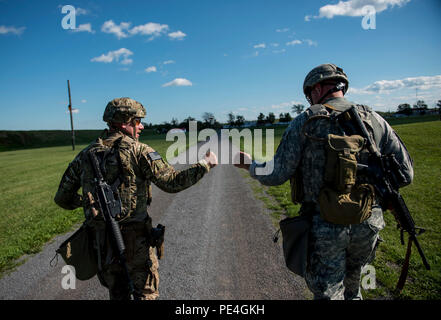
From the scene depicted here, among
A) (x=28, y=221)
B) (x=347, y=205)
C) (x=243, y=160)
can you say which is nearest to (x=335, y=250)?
(x=347, y=205)

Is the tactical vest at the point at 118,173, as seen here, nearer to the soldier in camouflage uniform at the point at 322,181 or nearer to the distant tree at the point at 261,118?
the soldier in camouflage uniform at the point at 322,181

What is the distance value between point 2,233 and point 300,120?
26.4 feet

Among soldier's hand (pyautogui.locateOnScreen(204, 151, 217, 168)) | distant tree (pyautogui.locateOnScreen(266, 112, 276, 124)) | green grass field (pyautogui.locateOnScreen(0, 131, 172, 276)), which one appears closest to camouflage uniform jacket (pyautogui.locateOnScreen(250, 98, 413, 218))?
soldier's hand (pyautogui.locateOnScreen(204, 151, 217, 168))

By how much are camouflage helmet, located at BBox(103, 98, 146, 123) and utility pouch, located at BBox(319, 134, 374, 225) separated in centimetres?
207

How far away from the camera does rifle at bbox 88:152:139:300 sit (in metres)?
2.42

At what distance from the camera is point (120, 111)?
2.69m

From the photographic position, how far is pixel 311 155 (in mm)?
2299

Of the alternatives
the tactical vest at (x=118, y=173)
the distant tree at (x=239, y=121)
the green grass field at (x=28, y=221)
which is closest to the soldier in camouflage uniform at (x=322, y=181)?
the tactical vest at (x=118, y=173)

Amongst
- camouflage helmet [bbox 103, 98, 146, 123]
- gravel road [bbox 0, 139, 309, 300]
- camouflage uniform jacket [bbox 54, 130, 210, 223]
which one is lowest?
gravel road [bbox 0, 139, 309, 300]

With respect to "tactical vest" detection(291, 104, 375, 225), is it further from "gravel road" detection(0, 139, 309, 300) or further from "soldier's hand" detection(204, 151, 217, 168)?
"gravel road" detection(0, 139, 309, 300)

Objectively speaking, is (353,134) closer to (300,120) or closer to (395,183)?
(300,120)

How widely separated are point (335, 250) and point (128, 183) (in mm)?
2145

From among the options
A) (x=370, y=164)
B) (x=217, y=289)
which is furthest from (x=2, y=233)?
(x=370, y=164)

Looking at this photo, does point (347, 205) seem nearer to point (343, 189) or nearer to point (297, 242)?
point (343, 189)
